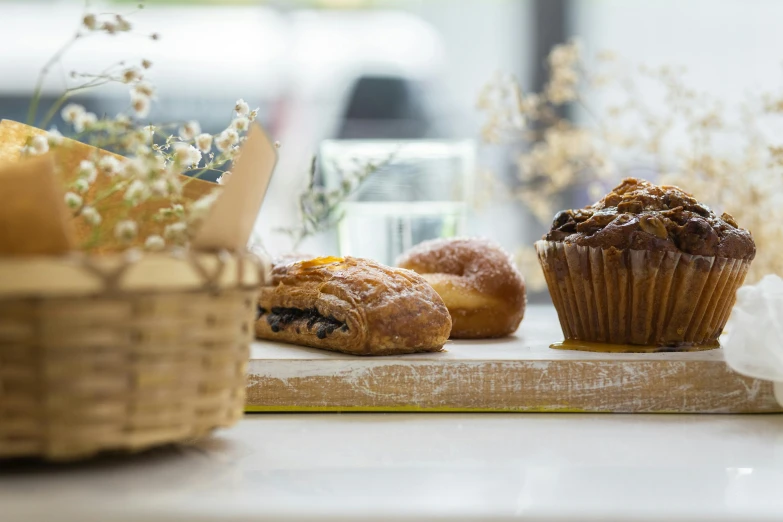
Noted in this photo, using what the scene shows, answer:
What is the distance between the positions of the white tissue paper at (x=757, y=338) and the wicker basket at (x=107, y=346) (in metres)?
0.53

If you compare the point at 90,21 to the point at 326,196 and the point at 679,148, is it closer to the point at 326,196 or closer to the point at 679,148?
the point at 326,196

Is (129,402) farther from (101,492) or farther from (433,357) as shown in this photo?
(433,357)

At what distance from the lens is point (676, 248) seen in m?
1.06

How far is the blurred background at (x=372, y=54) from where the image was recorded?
107 inches

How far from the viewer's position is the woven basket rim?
0.55m

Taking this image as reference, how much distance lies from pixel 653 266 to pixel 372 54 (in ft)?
6.88

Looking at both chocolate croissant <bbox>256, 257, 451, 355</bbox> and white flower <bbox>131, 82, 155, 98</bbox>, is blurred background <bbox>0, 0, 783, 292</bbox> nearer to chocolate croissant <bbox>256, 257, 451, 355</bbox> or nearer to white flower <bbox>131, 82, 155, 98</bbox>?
chocolate croissant <bbox>256, 257, 451, 355</bbox>

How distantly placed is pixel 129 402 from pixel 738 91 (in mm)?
2497

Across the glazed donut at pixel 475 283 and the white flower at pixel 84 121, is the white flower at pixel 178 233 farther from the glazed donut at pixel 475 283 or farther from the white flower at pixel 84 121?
the glazed donut at pixel 475 283

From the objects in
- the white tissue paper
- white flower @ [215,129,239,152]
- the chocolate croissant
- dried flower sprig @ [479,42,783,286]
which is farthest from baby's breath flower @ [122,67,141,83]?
dried flower sprig @ [479,42,783,286]

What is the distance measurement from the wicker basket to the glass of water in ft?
2.83

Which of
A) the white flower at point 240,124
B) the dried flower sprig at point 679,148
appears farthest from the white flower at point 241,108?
the dried flower sprig at point 679,148

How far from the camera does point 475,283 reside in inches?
49.0

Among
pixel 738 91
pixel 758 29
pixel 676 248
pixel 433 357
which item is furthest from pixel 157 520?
pixel 758 29
